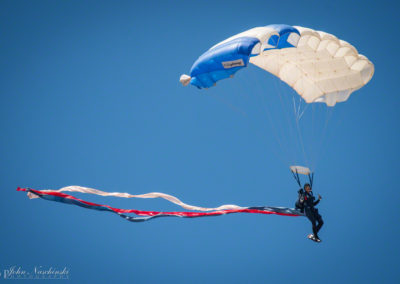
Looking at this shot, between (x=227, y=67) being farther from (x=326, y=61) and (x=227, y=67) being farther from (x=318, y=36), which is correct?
(x=326, y=61)

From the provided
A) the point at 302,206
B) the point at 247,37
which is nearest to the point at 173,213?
the point at 302,206

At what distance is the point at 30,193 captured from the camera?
14.4 m

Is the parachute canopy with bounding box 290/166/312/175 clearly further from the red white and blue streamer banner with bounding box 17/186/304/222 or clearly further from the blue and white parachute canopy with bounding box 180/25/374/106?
the blue and white parachute canopy with bounding box 180/25/374/106

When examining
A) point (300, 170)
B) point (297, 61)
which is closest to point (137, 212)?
point (300, 170)

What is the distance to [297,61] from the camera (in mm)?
16594

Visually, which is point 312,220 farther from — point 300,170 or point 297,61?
point 297,61

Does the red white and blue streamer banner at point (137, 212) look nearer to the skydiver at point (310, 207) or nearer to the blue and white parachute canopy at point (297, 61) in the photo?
the skydiver at point (310, 207)

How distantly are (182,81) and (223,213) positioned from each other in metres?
4.05

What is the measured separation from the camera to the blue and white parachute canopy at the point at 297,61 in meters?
13.8

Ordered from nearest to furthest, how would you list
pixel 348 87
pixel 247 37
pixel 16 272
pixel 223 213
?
pixel 247 37 → pixel 223 213 → pixel 348 87 → pixel 16 272

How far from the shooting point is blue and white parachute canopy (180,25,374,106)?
13844 millimetres

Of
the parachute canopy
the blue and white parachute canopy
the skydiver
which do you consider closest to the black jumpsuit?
the skydiver

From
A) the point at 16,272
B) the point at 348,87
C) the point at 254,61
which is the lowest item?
the point at 16,272

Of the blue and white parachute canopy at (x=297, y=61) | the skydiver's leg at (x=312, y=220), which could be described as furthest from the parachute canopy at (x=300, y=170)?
the blue and white parachute canopy at (x=297, y=61)
